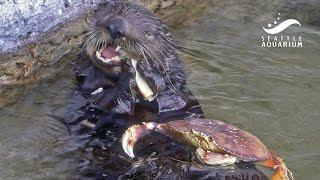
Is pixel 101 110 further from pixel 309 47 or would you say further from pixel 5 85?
pixel 309 47

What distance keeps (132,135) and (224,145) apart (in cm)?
61

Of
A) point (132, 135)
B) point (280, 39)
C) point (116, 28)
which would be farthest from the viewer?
point (280, 39)

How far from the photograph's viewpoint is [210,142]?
311 cm

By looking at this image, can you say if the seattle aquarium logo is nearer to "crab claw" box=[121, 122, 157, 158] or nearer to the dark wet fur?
the dark wet fur

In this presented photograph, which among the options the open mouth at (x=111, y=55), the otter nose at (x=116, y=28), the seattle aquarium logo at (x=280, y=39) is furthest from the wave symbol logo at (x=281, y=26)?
the otter nose at (x=116, y=28)

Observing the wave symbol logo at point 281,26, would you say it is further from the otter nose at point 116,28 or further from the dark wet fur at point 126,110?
the otter nose at point 116,28

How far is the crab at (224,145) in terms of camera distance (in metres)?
3.06

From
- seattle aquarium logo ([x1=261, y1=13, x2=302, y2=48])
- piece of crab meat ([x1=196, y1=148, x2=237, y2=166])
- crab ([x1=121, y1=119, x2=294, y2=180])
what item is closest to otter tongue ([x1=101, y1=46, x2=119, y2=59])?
crab ([x1=121, y1=119, x2=294, y2=180])

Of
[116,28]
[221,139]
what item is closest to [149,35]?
[116,28]

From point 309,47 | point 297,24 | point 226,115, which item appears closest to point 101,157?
point 226,115

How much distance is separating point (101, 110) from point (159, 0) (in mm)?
2403

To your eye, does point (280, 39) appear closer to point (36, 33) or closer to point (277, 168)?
point (36, 33)

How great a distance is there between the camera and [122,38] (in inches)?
148

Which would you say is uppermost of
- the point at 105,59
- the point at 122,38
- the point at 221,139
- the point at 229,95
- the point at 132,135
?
the point at 122,38
